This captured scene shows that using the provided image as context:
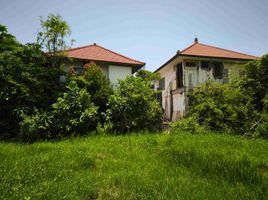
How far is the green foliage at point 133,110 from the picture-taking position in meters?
9.79

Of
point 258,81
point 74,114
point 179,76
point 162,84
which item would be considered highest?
point 179,76

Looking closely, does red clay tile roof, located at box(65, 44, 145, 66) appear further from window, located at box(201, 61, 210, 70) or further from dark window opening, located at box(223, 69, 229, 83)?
dark window opening, located at box(223, 69, 229, 83)

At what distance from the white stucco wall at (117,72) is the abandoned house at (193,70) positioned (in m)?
3.67

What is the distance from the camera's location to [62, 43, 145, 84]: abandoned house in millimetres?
14844

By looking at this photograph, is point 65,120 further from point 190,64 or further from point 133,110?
point 190,64

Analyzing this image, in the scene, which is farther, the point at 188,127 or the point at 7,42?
the point at 7,42

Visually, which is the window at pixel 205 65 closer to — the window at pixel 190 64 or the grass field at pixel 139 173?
the window at pixel 190 64

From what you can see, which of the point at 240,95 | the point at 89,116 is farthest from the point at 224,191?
the point at 240,95

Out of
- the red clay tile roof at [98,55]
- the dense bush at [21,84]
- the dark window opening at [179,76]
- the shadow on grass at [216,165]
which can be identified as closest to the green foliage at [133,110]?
the dense bush at [21,84]

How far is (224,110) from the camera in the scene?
34.8 feet

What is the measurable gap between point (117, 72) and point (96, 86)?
5076 millimetres

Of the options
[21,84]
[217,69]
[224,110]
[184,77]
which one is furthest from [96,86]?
[217,69]

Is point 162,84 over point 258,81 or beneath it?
over

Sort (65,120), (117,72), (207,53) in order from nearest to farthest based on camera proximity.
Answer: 1. (65,120)
2. (117,72)
3. (207,53)
